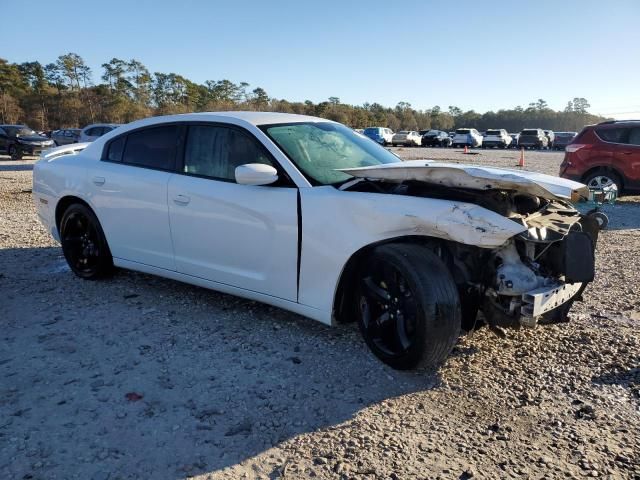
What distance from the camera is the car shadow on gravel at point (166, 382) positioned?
2.43 m

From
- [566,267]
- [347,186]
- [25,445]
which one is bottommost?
[25,445]

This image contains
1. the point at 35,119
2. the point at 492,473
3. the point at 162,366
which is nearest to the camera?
the point at 492,473

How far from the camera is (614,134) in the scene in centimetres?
1002

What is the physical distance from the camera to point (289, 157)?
12.2 ft

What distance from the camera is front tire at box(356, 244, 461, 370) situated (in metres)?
2.90

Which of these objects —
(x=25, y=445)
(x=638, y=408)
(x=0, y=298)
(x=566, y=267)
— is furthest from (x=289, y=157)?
(x=0, y=298)

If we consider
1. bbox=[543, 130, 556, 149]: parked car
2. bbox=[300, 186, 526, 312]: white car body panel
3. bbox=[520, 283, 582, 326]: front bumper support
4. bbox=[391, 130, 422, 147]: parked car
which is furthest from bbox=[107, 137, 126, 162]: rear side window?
bbox=[543, 130, 556, 149]: parked car

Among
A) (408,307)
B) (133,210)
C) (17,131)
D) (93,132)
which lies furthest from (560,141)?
(408,307)

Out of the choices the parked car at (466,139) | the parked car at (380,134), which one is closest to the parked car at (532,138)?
the parked car at (466,139)

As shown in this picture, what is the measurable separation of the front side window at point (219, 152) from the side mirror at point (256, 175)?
0.69 ft

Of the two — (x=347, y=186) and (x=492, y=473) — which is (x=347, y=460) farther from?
(x=347, y=186)

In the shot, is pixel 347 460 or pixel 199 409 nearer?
pixel 347 460

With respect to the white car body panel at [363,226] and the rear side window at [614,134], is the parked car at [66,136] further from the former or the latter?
the white car body panel at [363,226]

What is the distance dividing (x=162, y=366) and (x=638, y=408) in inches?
107
